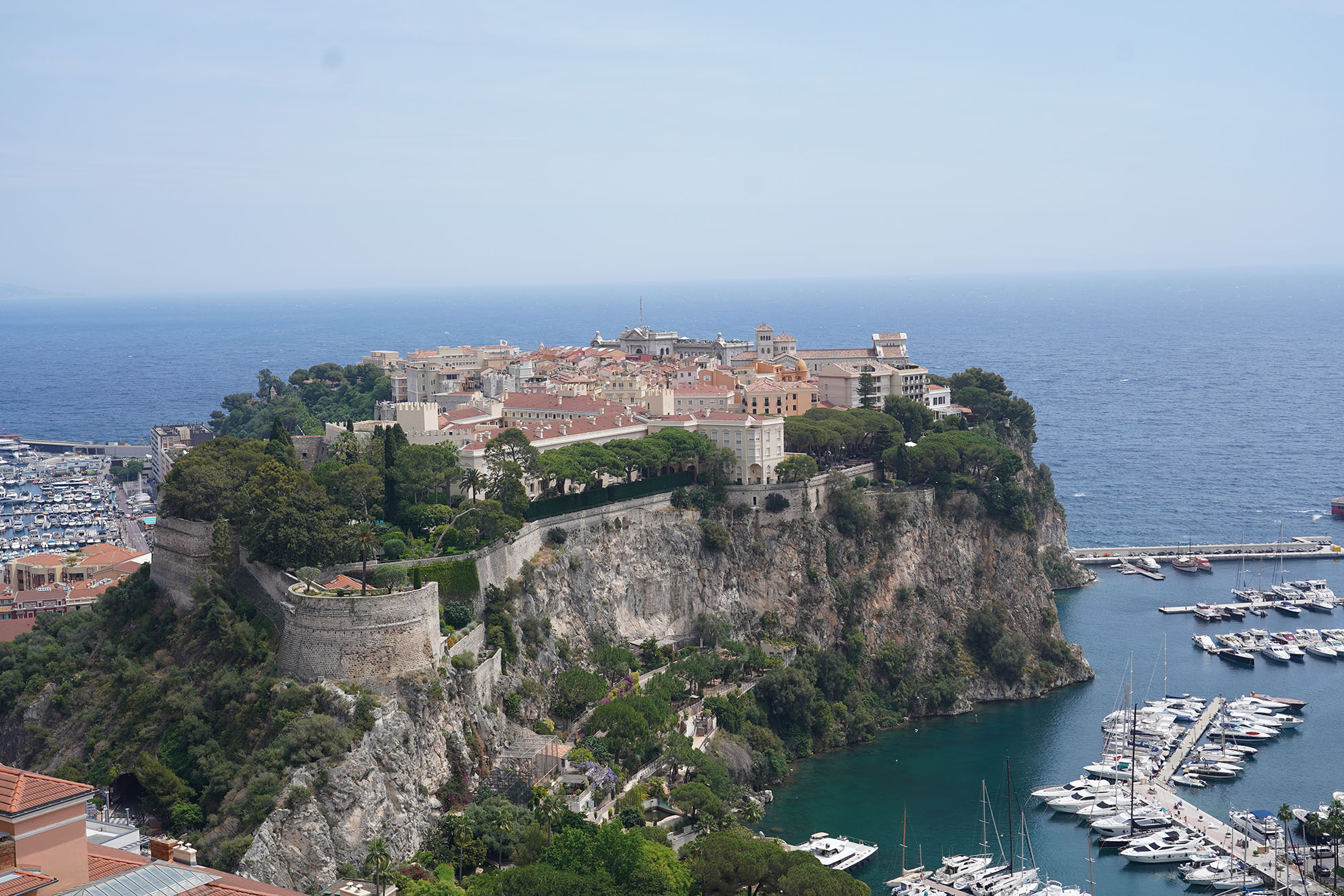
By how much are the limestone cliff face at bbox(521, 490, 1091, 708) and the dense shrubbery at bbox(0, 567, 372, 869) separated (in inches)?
482

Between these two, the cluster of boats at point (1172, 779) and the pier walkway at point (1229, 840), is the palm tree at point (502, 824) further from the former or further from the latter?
the pier walkway at point (1229, 840)

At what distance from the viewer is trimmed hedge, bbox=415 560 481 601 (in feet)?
154

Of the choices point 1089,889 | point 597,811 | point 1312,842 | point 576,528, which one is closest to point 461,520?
point 576,528

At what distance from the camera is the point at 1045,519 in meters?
77.1

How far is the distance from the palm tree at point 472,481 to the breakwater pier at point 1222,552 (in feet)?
140

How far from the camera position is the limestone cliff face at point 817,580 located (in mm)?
55312

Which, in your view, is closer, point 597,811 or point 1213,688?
point 597,811

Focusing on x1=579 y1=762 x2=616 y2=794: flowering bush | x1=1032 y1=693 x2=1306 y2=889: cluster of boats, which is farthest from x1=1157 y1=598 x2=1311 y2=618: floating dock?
x1=579 y1=762 x2=616 y2=794: flowering bush

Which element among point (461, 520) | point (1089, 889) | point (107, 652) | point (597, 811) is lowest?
point (1089, 889)

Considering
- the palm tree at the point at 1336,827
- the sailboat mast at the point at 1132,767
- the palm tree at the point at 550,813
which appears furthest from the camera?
the sailboat mast at the point at 1132,767

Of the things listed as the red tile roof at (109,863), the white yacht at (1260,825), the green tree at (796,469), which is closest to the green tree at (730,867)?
the red tile roof at (109,863)

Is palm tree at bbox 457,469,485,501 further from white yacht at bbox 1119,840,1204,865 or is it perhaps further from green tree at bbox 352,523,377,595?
white yacht at bbox 1119,840,1204,865

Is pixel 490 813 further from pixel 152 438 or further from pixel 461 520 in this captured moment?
pixel 152 438

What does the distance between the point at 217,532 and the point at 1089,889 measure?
3146 cm
